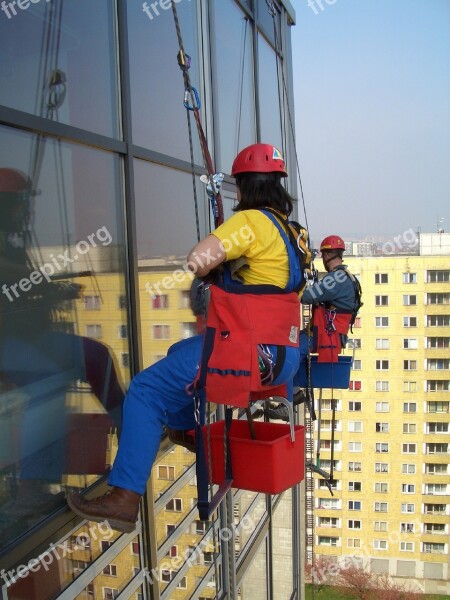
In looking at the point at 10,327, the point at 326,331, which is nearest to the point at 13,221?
the point at 10,327

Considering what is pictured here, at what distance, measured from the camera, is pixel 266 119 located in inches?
255

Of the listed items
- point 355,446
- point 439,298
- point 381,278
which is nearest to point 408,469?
point 355,446

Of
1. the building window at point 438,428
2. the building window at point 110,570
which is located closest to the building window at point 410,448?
the building window at point 438,428

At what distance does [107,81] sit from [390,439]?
103 ft

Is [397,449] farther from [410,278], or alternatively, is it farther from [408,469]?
[410,278]

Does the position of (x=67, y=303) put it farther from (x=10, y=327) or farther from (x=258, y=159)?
(x=258, y=159)

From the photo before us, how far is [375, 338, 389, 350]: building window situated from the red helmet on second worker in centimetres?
2722

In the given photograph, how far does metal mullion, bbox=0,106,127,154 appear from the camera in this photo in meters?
2.05

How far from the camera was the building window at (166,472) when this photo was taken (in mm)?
3523

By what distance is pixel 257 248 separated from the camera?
7.45 feet

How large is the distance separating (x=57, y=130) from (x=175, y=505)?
2.44 meters

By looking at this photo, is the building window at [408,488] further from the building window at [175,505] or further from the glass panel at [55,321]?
the glass panel at [55,321]

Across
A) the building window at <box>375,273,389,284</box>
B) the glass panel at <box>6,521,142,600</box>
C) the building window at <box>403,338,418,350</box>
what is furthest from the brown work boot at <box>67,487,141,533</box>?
the building window at <box>403,338,418,350</box>

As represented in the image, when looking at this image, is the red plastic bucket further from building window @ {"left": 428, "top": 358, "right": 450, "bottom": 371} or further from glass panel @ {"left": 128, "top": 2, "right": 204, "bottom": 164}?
building window @ {"left": 428, "top": 358, "right": 450, "bottom": 371}
